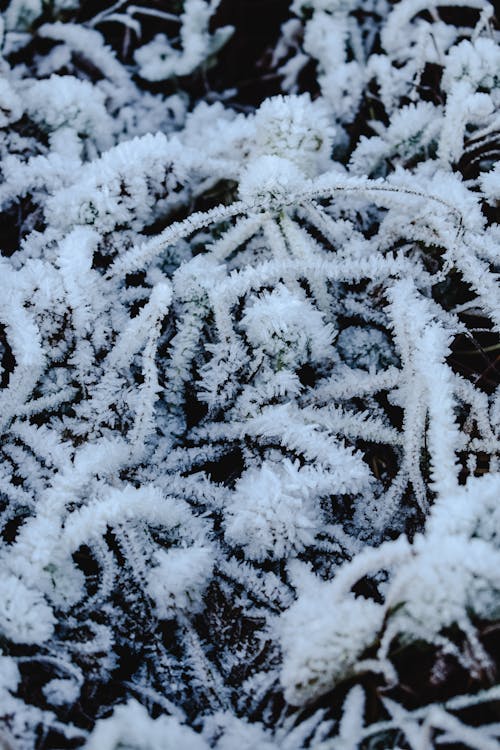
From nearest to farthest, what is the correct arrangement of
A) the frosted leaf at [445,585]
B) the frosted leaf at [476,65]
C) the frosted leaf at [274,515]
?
the frosted leaf at [445,585] < the frosted leaf at [274,515] < the frosted leaf at [476,65]

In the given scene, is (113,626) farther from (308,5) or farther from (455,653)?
(308,5)

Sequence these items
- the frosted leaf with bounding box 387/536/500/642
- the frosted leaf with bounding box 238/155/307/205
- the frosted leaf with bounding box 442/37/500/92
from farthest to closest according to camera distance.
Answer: the frosted leaf with bounding box 442/37/500/92 → the frosted leaf with bounding box 238/155/307/205 → the frosted leaf with bounding box 387/536/500/642

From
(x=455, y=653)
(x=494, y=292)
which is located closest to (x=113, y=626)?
(x=455, y=653)

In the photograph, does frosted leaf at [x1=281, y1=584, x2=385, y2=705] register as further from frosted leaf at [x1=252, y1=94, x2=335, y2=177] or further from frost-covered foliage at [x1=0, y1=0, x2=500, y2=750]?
frosted leaf at [x1=252, y1=94, x2=335, y2=177]

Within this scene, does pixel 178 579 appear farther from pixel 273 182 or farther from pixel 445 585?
pixel 273 182

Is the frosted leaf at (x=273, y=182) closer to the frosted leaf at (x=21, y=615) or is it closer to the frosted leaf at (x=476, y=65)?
the frosted leaf at (x=476, y=65)

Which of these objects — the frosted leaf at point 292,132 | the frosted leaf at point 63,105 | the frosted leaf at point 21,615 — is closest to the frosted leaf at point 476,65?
the frosted leaf at point 292,132

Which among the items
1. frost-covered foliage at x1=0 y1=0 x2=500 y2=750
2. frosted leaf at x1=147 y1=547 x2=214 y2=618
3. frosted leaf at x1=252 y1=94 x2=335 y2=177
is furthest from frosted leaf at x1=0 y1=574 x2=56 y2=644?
frosted leaf at x1=252 y1=94 x2=335 y2=177
